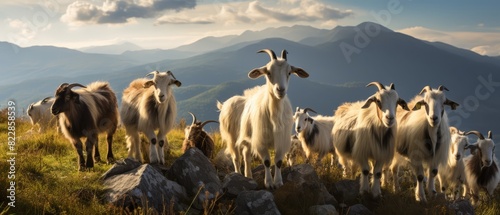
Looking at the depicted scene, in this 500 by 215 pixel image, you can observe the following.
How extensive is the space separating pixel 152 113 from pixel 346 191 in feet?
15.3

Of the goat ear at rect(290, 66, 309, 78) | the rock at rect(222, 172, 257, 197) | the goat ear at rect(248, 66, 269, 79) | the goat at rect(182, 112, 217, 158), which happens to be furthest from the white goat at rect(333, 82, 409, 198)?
the goat at rect(182, 112, 217, 158)

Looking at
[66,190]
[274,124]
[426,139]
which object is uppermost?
[274,124]

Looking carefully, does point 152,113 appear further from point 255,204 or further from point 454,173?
point 454,173

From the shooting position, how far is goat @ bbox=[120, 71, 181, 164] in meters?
8.53

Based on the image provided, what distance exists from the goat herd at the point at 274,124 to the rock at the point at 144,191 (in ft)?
6.37

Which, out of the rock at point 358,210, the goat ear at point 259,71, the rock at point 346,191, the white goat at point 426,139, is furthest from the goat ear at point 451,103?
the goat ear at point 259,71

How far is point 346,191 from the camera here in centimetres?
775

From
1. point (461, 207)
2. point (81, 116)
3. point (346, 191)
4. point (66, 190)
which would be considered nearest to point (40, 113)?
point (81, 116)

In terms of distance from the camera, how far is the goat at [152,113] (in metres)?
8.53

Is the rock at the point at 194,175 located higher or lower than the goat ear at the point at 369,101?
lower

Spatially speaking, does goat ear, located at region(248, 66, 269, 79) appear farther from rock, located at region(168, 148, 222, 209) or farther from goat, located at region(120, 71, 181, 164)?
goat, located at region(120, 71, 181, 164)

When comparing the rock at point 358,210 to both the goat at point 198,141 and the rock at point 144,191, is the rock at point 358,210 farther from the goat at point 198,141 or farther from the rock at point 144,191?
the goat at point 198,141

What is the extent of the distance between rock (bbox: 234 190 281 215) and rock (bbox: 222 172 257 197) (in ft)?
2.01

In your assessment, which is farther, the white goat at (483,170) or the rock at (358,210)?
the white goat at (483,170)
